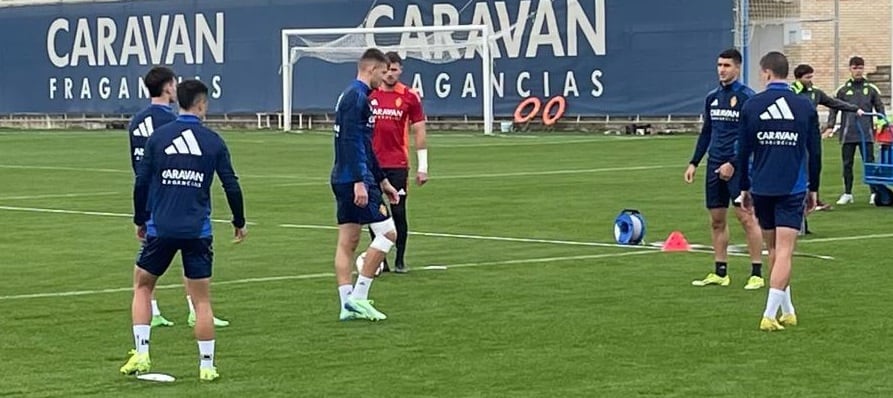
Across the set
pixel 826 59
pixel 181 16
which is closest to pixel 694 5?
pixel 826 59

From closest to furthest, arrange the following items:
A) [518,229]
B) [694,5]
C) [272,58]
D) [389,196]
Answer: [389,196] → [518,229] → [694,5] → [272,58]

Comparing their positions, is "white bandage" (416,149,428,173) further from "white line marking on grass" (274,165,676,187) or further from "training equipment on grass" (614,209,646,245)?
"white line marking on grass" (274,165,676,187)

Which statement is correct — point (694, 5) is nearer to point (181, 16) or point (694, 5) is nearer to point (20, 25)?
point (181, 16)

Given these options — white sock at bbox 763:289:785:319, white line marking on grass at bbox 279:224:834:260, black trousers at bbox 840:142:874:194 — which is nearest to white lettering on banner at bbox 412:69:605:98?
black trousers at bbox 840:142:874:194

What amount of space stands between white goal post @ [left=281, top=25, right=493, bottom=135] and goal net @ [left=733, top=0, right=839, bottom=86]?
23.0 ft

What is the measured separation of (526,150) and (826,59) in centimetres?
1570

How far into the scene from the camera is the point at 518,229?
20.3 meters

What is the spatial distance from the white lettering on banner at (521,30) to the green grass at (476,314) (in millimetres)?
24176

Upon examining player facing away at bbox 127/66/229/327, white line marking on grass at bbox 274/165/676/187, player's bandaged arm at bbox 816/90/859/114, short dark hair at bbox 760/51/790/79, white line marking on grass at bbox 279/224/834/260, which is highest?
short dark hair at bbox 760/51/790/79

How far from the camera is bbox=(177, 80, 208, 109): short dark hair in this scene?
1034 centimetres

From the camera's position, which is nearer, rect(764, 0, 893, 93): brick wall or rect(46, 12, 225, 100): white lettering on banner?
rect(764, 0, 893, 93): brick wall

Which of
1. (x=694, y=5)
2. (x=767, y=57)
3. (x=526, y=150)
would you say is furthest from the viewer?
(x=694, y=5)

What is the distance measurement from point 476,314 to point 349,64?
39623 millimetres

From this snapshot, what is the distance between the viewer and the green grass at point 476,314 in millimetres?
10383
